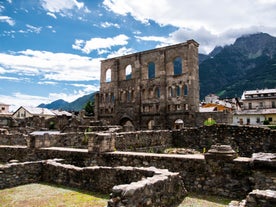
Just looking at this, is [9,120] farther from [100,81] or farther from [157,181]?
[157,181]

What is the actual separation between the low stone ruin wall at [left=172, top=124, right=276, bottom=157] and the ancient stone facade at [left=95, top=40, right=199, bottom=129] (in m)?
16.1

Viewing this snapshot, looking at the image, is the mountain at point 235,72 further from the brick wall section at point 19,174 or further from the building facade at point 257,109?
the brick wall section at point 19,174

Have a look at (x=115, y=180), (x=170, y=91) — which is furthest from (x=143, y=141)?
(x=170, y=91)

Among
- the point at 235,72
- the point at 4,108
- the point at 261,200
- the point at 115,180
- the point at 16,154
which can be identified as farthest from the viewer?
the point at 235,72

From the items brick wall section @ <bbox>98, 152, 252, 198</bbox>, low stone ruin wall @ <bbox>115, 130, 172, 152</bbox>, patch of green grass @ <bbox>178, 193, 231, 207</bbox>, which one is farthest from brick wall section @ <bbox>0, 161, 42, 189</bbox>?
patch of green grass @ <bbox>178, 193, 231, 207</bbox>

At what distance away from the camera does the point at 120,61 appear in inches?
1850

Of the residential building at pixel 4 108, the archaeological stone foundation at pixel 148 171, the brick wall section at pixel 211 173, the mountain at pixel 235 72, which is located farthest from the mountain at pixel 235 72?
the brick wall section at pixel 211 173

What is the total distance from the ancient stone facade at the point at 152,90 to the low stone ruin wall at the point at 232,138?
1609 centimetres

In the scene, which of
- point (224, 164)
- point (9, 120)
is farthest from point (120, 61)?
point (224, 164)

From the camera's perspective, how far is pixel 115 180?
28.8 feet

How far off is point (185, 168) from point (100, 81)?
4237cm

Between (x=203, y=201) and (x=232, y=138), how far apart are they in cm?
1035

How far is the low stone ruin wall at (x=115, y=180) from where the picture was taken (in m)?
6.17

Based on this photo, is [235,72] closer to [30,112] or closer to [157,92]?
[30,112]
